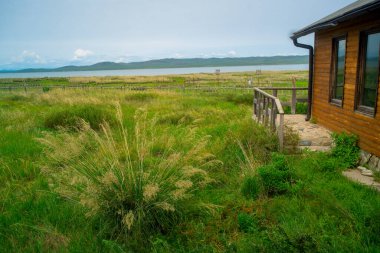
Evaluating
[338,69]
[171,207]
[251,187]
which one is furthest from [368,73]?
[171,207]

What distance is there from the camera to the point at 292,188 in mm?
5336

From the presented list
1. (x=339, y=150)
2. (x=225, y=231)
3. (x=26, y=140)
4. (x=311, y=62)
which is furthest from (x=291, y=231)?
(x=26, y=140)

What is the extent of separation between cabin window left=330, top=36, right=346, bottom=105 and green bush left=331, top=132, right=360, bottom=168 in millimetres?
1275

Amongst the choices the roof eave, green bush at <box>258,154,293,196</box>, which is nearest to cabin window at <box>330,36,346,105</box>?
the roof eave

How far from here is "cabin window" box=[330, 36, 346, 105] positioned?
8205 millimetres

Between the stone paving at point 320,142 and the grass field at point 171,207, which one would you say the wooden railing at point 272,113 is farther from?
the grass field at point 171,207

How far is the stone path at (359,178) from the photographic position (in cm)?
566

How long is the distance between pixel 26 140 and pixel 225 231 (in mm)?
7567

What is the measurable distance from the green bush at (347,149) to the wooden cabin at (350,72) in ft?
0.50

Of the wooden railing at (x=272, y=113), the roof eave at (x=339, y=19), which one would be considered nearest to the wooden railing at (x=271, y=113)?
the wooden railing at (x=272, y=113)

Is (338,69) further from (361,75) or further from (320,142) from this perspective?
(320,142)

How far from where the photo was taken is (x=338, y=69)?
336 inches

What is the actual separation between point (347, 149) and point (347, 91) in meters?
1.56

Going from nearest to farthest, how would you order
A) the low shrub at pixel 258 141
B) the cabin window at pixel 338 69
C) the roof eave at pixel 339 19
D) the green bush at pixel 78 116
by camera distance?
the roof eave at pixel 339 19 < the low shrub at pixel 258 141 < the cabin window at pixel 338 69 < the green bush at pixel 78 116
